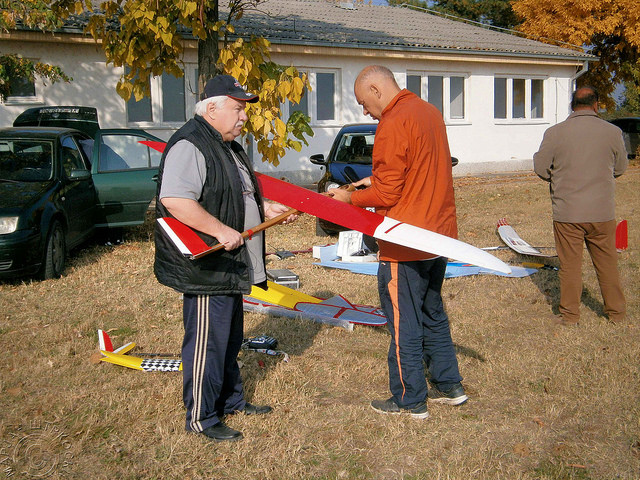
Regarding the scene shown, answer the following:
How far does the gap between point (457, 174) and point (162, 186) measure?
18.5 m

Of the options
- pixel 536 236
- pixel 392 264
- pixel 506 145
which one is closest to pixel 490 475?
pixel 392 264

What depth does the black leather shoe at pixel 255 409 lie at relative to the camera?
396 cm

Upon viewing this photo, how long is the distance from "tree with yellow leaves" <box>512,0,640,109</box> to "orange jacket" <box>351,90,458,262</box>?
78.5 feet

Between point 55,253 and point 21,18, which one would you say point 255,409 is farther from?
point 21,18

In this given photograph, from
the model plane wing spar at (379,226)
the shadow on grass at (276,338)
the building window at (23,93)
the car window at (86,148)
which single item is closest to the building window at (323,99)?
the building window at (23,93)

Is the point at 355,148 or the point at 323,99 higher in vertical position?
the point at 323,99

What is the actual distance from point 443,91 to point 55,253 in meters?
15.9

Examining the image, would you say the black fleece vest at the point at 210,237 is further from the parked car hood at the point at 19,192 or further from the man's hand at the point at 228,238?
the parked car hood at the point at 19,192

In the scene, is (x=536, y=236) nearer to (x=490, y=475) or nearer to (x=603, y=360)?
(x=603, y=360)

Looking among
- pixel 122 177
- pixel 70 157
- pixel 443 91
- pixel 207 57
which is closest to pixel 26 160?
pixel 70 157

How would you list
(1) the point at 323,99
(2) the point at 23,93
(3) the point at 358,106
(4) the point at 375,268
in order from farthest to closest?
(3) the point at 358,106, (1) the point at 323,99, (2) the point at 23,93, (4) the point at 375,268

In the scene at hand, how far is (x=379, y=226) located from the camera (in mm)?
3639

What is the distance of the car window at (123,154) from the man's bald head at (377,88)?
6301 mm

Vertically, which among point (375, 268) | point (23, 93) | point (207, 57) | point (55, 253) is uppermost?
point (207, 57)
